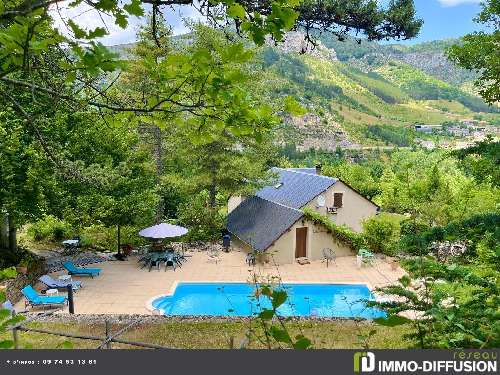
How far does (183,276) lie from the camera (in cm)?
2081

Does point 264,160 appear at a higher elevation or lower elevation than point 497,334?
higher

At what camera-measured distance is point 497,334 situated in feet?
10.4

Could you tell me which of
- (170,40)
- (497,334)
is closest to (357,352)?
(497,334)

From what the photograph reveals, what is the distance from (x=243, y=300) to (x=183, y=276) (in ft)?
11.8

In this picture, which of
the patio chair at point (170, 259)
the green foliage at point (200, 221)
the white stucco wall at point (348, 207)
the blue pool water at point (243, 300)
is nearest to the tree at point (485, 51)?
the blue pool water at point (243, 300)

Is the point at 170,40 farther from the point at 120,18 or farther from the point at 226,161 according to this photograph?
the point at 120,18

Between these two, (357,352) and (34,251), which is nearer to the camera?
(357,352)

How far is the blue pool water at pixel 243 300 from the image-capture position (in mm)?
17547

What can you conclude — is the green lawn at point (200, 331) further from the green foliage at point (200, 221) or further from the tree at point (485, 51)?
the green foliage at point (200, 221)

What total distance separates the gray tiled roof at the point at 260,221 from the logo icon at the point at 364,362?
744 inches

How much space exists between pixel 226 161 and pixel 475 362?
23.5 meters

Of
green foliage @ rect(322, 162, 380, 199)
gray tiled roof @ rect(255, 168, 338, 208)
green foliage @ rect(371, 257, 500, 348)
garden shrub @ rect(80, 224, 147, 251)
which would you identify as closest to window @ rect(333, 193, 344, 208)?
gray tiled roof @ rect(255, 168, 338, 208)

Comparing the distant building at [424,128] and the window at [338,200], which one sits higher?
the distant building at [424,128]

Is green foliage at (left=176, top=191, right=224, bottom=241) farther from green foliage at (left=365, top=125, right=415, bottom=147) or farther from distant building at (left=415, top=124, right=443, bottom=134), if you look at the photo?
green foliage at (left=365, top=125, right=415, bottom=147)
